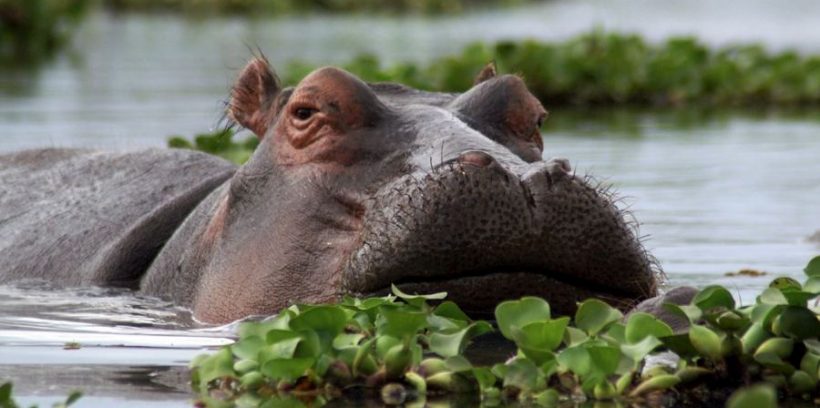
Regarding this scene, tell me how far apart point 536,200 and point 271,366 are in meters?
0.98

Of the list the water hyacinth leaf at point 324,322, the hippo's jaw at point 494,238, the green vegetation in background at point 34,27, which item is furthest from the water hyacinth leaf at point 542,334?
the green vegetation in background at point 34,27

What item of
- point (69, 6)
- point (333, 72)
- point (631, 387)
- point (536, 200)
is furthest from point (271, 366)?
point (69, 6)

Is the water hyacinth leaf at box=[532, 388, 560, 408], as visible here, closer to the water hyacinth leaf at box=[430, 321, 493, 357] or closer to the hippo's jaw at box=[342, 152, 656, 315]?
the water hyacinth leaf at box=[430, 321, 493, 357]

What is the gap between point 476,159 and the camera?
421 centimetres

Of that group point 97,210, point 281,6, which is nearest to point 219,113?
point 97,210

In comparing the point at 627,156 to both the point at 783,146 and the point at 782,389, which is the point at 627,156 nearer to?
the point at 783,146

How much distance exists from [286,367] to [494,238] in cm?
84

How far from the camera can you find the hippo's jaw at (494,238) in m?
4.19

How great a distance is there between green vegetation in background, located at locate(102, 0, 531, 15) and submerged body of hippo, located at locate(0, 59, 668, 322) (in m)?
31.8

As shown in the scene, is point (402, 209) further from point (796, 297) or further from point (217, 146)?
point (217, 146)

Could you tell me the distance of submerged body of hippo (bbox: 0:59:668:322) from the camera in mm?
4215

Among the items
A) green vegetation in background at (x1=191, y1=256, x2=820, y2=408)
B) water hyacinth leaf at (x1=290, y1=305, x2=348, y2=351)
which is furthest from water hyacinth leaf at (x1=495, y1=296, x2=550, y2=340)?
water hyacinth leaf at (x1=290, y1=305, x2=348, y2=351)

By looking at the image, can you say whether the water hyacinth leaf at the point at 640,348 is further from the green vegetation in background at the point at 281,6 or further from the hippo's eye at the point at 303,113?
the green vegetation in background at the point at 281,6

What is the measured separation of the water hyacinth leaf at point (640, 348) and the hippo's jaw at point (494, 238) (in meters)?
0.74
